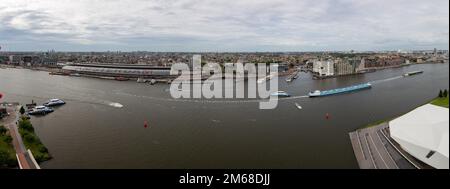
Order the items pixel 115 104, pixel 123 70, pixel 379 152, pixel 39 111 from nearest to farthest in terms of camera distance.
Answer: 1. pixel 379 152
2. pixel 39 111
3. pixel 115 104
4. pixel 123 70

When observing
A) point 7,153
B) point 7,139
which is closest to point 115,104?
point 7,139

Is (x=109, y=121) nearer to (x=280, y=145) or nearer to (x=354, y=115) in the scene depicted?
(x=280, y=145)

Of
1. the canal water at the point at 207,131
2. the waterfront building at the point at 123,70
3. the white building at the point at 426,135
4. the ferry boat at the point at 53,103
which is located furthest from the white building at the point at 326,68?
the ferry boat at the point at 53,103

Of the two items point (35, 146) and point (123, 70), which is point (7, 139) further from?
point (123, 70)

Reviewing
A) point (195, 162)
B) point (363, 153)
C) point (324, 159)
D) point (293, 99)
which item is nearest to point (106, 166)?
point (195, 162)

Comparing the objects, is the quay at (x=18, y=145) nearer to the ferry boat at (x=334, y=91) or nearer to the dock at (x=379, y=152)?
the dock at (x=379, y=152)

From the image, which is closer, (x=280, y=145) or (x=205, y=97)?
(x=280, y=145)
